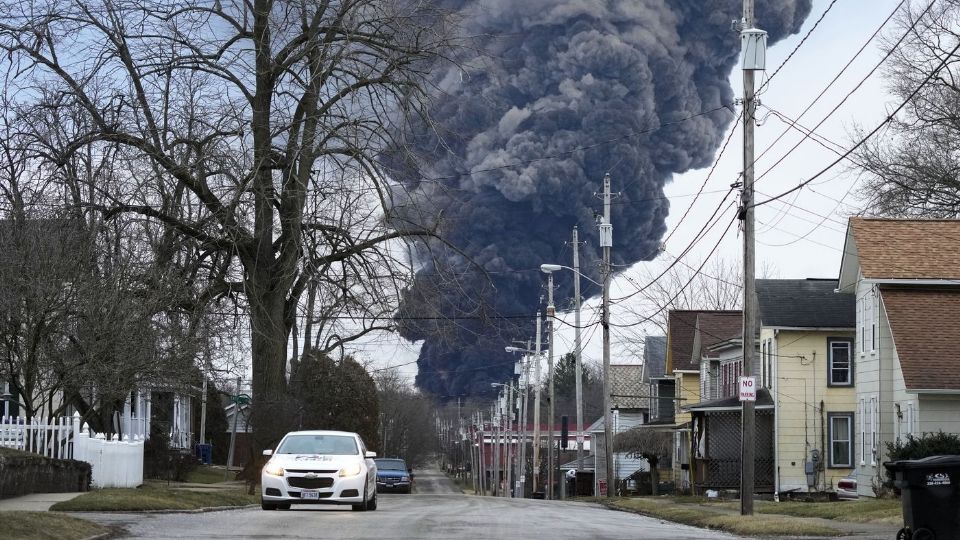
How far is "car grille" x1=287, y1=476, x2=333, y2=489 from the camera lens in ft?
79.1

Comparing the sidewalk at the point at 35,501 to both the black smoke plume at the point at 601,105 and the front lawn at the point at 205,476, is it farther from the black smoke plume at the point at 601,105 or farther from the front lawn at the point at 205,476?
the black smoke plume at the point at 601,105

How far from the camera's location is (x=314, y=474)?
24.1 metres

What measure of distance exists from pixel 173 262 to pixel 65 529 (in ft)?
54.1

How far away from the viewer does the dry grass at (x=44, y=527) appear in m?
15.1

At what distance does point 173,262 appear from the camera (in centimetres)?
3241

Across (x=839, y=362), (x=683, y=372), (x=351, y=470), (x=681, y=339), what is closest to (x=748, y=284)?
(x=351, y=470)

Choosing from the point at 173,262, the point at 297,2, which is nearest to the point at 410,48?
the point at 297,2

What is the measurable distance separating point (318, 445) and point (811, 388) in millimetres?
27147

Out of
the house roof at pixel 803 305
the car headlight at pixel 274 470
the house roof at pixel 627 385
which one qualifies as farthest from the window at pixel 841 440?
the house roof at pixel 627 385

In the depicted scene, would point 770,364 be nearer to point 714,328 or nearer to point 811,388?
point 811,388

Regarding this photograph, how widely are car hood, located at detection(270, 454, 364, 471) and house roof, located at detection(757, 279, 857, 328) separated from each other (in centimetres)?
2600

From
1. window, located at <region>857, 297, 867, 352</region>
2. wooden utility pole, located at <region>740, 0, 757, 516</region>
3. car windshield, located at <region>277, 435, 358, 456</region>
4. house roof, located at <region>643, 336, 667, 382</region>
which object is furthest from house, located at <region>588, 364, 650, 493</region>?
car windshield, located at <region>277, 435, 358, 456</region>

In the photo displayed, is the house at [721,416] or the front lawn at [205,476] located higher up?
the house at [721,416]

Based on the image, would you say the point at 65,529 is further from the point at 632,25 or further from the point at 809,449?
the point at 632,25
